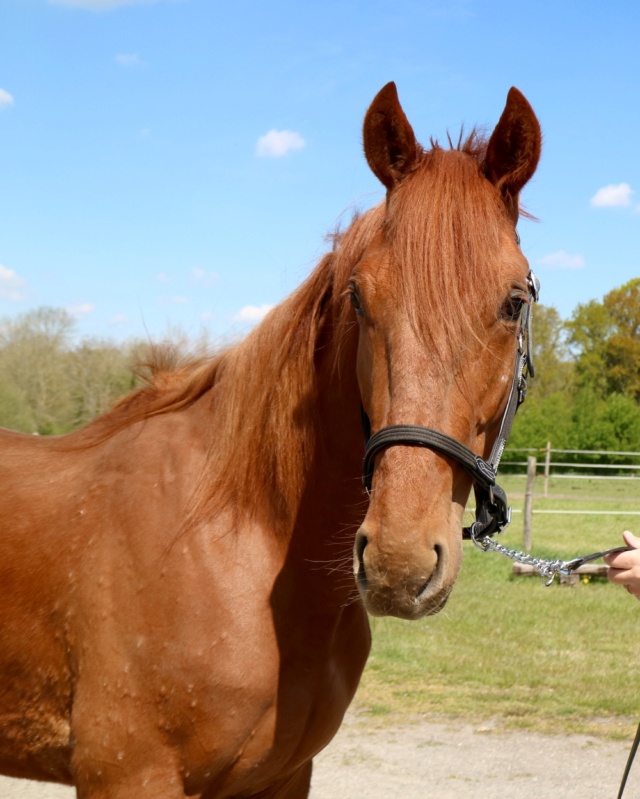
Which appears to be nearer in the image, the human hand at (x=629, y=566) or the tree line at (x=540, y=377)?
the human hand at (x=629, y=566)

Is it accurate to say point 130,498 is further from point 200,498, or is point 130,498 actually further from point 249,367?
point 249,367

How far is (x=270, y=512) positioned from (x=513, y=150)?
126 centimetres

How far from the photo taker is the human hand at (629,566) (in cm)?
215

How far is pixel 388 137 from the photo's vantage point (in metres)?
2.23

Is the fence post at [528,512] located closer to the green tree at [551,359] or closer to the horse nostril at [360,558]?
the horse nostril at [360,558]

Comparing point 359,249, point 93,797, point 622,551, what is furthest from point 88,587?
point 622,551

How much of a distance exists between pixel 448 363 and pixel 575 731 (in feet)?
15.0

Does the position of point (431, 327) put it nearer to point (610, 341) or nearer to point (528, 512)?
point (528, 512)

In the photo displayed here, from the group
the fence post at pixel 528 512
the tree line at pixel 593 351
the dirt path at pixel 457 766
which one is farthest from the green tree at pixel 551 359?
the dirt path at pixel 457 766

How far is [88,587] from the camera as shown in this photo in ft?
7.76

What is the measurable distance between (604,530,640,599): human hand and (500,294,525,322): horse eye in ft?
2.28

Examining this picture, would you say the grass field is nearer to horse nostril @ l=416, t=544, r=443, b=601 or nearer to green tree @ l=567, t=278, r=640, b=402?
horse nostril @ l=416, t=544, r=443, b=601

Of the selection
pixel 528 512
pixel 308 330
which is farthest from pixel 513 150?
pixel 528 512

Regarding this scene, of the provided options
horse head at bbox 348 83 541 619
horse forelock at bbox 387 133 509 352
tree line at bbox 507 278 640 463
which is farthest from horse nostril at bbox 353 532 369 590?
tree line at bbox 507 278 640 463
